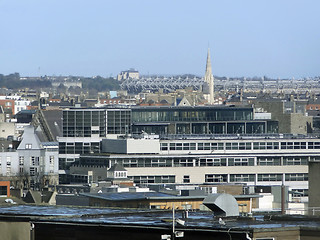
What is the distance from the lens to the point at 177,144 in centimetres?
10569

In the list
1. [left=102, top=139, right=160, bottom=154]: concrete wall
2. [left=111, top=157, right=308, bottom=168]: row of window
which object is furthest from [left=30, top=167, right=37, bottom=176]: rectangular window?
[left=111, top=157, right=308, bottom=168]: row of window

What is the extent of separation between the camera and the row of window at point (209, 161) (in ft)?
334

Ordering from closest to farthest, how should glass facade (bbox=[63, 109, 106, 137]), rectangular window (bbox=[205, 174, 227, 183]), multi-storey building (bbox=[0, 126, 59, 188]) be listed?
rectangular window (bbox=[205, 174, 227, 183])
multi-storey building (bbox=[0, 126, 59, 188])
glass facade (bbox=[63, 109, 106, 137])

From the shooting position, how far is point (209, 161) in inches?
4094

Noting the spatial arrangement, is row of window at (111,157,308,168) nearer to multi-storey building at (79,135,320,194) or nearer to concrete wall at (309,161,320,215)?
multi-storey building at (79,135,320,194)

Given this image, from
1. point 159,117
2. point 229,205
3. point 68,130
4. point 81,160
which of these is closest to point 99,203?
point 229,205

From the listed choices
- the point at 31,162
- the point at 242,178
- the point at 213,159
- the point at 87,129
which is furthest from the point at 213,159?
the point at 31,162

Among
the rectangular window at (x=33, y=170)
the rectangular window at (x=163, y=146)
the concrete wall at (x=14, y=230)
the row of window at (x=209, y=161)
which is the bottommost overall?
the rectangular window at (x=33, y=170)

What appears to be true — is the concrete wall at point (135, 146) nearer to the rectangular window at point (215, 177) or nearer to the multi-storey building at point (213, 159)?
the multi-storey building at point (213, 159)

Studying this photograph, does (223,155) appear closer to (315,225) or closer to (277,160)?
(277,160)

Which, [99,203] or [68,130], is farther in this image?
[68,130]

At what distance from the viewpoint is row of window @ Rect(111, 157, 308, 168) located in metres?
102

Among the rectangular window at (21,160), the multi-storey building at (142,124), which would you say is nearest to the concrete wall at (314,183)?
the multi-storey building at (142,124)

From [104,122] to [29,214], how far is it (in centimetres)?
8019
